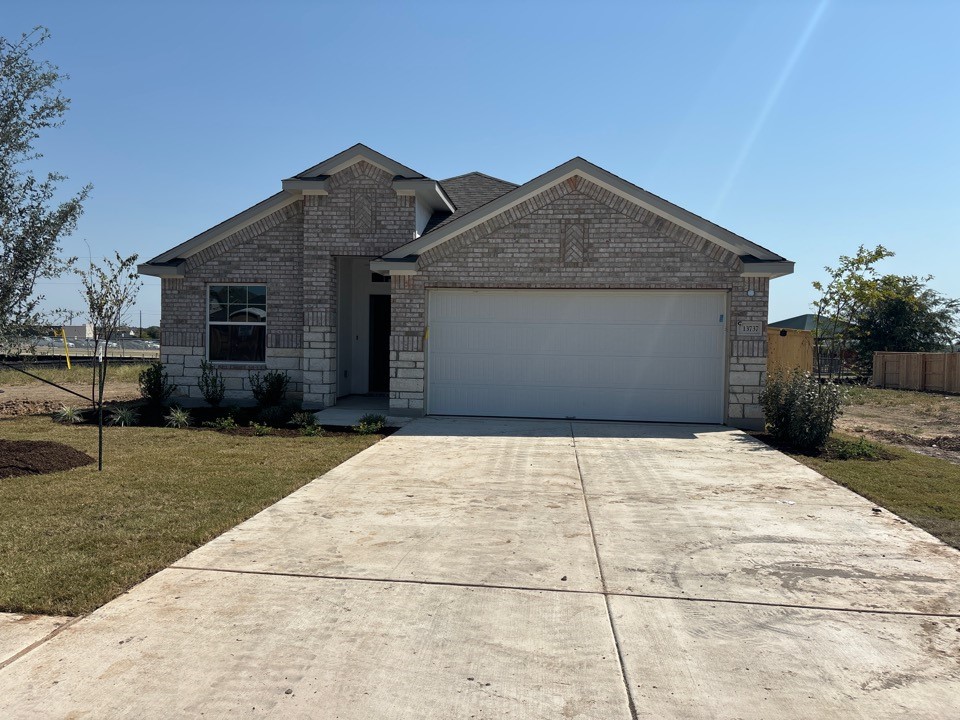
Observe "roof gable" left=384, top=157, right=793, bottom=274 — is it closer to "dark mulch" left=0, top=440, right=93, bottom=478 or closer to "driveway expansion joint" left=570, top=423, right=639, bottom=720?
"dark mulch" left=0, top=440, right=93, bottom=478

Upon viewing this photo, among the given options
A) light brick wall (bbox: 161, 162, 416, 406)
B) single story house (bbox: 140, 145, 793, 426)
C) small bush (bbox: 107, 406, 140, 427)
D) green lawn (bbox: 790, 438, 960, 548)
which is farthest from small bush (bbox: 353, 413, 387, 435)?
green lawn (bbox: 790, 438, 960, 548)

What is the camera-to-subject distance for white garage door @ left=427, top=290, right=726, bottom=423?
43.7ft

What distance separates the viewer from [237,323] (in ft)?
49.9

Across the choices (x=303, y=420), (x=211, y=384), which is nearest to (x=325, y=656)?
(x=303, y=420)

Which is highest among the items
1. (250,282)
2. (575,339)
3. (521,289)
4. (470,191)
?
(470,191)

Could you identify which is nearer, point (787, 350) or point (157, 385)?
point (787, 350)

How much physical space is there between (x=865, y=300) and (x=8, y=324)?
35.3 m

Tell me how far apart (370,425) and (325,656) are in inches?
329

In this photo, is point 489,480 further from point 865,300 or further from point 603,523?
point 865,300

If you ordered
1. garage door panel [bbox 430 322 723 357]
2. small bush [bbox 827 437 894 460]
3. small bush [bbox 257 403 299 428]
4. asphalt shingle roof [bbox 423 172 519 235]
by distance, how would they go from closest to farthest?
1. small bush [bbox 827 437 894 460]
2. small bush [bbox 257 403 299 428]
3. garage door panel [bbox 430 322 723 357]
4. asphalt shingle roof [bbox 423 172 519 235]

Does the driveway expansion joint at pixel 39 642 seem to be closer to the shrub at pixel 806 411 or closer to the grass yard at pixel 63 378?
the shrub at pixel 806 411

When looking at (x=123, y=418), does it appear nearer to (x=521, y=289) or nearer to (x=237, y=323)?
(x=237, y=323)

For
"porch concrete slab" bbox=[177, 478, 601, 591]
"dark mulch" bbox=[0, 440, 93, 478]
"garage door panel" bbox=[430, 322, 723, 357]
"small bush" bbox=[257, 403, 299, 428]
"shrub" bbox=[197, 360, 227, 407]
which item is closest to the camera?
"porch concrete slab" bbox=[177, 478, 601, 591]

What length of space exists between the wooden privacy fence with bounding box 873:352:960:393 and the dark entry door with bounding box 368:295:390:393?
2143cm
